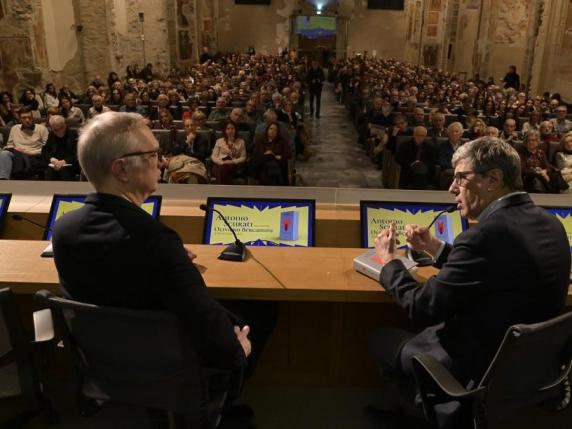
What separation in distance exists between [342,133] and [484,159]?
1015 cm

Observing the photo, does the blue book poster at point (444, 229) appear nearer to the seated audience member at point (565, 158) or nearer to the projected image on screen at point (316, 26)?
the seated audience member at point (565, 158)

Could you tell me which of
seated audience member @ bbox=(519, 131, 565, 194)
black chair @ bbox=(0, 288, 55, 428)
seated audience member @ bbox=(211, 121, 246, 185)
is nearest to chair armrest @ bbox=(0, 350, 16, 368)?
black chair @ bbox=(0, 288, 55, 428)

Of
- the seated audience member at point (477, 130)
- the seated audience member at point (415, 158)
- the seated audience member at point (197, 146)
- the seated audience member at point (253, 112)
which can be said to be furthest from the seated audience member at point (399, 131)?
the seated audience member at point (197, 146)

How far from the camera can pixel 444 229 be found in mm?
2957

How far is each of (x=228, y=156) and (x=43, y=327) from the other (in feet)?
14.5

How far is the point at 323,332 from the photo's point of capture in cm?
283

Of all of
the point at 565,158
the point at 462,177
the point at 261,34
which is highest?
the point at 261,34

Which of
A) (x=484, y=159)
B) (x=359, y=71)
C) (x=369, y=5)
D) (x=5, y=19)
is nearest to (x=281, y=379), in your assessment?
(x=484, y=159)

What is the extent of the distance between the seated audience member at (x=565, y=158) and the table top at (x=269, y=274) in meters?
4.53

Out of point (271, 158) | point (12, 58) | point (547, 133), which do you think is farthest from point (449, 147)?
point (12, 58)

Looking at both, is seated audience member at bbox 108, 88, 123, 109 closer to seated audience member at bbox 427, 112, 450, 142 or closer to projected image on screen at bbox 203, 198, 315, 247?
seated audience member at bbox 427, 112, 450, 142

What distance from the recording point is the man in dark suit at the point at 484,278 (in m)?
1.67

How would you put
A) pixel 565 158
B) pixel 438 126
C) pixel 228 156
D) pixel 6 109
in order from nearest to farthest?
pixel 565 158, pixel 228 156, pixel 438 126, pixel 6 109

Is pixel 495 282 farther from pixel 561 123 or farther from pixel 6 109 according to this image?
pixel 6 109
